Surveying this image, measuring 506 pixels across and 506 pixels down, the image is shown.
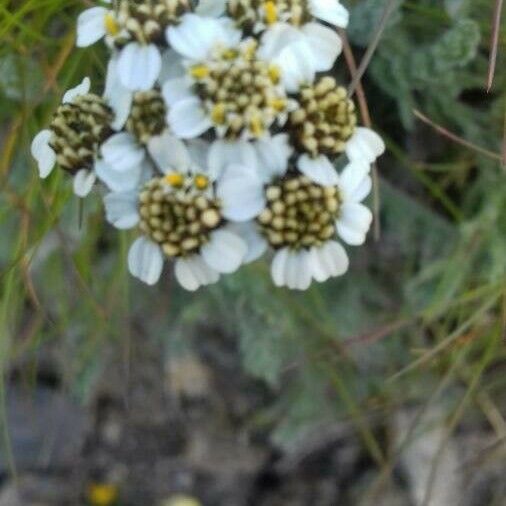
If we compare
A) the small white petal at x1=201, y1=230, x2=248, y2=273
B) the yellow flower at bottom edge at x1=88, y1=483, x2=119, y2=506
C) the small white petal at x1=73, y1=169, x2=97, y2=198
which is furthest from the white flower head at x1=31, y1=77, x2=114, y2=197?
the yellow flower at bottom edge at x1=88, y1=483, x2=119, y2=506

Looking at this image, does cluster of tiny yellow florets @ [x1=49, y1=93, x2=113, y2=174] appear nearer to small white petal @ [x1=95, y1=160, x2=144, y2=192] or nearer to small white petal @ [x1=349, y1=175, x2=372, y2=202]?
small white petal @ [x1=95, y1=160, x2=144, y2=192]

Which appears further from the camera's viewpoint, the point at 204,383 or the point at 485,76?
the point at 204,383

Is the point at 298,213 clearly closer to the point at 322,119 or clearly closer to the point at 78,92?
the point at 322,119

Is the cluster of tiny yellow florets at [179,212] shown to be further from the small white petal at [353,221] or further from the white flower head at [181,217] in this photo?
the small white petal at [353,221]

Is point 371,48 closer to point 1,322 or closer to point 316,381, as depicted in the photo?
point 1,322

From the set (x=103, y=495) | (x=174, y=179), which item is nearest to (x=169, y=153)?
(x=174, y=179)

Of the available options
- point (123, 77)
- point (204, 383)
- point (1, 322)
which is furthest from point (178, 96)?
point (204, 383)

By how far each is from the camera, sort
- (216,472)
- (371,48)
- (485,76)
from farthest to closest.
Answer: (216,472)
(485,76)
(371,48)
